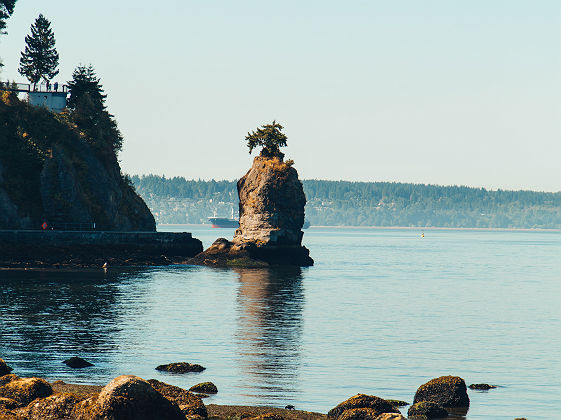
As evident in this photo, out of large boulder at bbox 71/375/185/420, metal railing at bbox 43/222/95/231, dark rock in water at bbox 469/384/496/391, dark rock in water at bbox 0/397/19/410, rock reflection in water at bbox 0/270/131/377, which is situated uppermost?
metal railing at bbox 43/222/95/231

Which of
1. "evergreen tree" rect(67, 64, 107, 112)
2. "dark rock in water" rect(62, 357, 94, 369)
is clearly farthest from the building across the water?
"dark rock in water" rect(62, 357, 94, 369)

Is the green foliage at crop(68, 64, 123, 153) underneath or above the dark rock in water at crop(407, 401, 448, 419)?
above

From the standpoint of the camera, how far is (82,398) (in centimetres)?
2047

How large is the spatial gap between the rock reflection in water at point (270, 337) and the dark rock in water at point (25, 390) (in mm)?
7132

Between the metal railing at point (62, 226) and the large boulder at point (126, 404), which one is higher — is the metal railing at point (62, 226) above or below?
above

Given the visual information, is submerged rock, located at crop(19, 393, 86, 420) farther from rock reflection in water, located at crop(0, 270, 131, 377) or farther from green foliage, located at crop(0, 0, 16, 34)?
green foliage, located at crop(0, 0, 16, 34)

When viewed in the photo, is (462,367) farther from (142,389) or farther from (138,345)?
(142,389)

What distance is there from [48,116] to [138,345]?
76774 mm

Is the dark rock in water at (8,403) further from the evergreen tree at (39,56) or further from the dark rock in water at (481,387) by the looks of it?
the evergreen tree at (39,56)

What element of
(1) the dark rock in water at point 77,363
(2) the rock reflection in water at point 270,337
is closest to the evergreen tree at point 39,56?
Answer: (2) the rock reflection in water at point 270,337

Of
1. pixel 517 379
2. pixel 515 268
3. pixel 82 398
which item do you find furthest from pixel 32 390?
pixel 515 268

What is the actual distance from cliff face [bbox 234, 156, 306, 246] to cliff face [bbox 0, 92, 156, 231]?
1928 cm

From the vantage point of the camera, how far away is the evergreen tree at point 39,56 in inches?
4680

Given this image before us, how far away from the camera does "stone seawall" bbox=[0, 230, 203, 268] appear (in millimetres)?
89062
